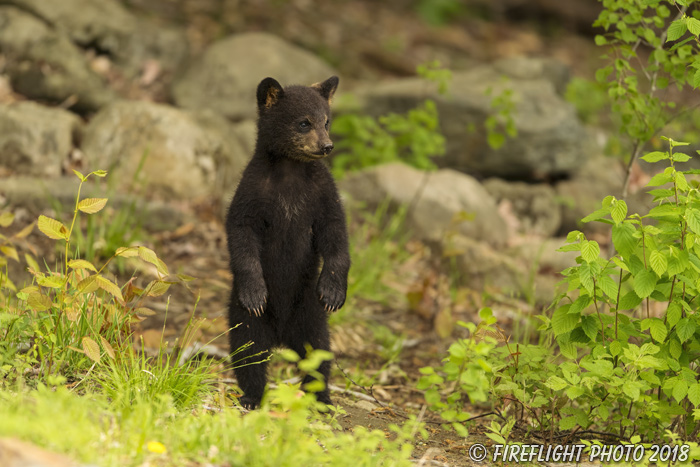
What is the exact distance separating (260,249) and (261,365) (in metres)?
0.71

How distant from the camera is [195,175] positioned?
8.23 metres

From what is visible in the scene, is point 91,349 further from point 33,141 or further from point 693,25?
point 33,141

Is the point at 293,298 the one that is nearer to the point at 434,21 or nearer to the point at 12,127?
the point at 12,127

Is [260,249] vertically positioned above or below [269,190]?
below

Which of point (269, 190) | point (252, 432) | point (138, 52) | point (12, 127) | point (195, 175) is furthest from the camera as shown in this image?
point (138, 52)

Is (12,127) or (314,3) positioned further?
(314,3)

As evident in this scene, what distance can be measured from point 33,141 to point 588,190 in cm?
708

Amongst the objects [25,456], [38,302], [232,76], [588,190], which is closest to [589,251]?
[25,456]

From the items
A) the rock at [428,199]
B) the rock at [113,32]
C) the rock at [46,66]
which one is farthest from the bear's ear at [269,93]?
the rock at [113,32]

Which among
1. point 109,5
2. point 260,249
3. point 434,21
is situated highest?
point 434,21

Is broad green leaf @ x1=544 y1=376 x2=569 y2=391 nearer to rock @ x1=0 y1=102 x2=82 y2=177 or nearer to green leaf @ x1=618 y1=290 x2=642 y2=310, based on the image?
green leaf @ x1=618 y1=290 x2=642 y2=310

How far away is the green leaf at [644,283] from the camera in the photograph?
3.56 meters

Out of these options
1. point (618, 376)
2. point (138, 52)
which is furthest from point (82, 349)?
point (138, 52)

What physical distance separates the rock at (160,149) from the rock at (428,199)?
1523 millimetres
